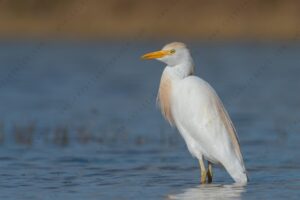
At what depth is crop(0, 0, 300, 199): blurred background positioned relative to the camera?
10.5 meters

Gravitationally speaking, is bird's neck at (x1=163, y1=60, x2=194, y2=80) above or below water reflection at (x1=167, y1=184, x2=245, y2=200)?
above

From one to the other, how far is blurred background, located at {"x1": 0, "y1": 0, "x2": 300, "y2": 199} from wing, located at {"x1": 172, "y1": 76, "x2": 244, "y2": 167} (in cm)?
41

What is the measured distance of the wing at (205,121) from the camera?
9968 millimetres

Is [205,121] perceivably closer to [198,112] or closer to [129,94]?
[198,112]

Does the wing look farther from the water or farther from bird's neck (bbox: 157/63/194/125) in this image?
the water

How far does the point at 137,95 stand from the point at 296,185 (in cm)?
1055

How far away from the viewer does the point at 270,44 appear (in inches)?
1187

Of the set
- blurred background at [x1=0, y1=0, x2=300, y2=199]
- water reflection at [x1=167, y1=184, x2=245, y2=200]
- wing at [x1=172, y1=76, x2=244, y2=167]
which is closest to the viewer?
water reflection at [x1=167, y1=184, x2=245, y2=200]

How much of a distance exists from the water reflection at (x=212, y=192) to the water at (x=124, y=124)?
0.4 inches

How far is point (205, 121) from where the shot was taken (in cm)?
1005

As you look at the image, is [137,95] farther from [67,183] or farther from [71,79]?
[67,183]

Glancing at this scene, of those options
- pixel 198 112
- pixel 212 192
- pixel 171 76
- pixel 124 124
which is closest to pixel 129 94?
pixel 124 124

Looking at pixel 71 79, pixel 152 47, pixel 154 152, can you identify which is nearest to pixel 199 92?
pixel 154 152

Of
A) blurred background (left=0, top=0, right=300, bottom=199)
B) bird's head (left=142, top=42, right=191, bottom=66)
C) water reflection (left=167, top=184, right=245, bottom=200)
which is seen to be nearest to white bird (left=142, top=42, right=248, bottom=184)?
bird's head (left=142, top=42, right=191, bottom=66)
